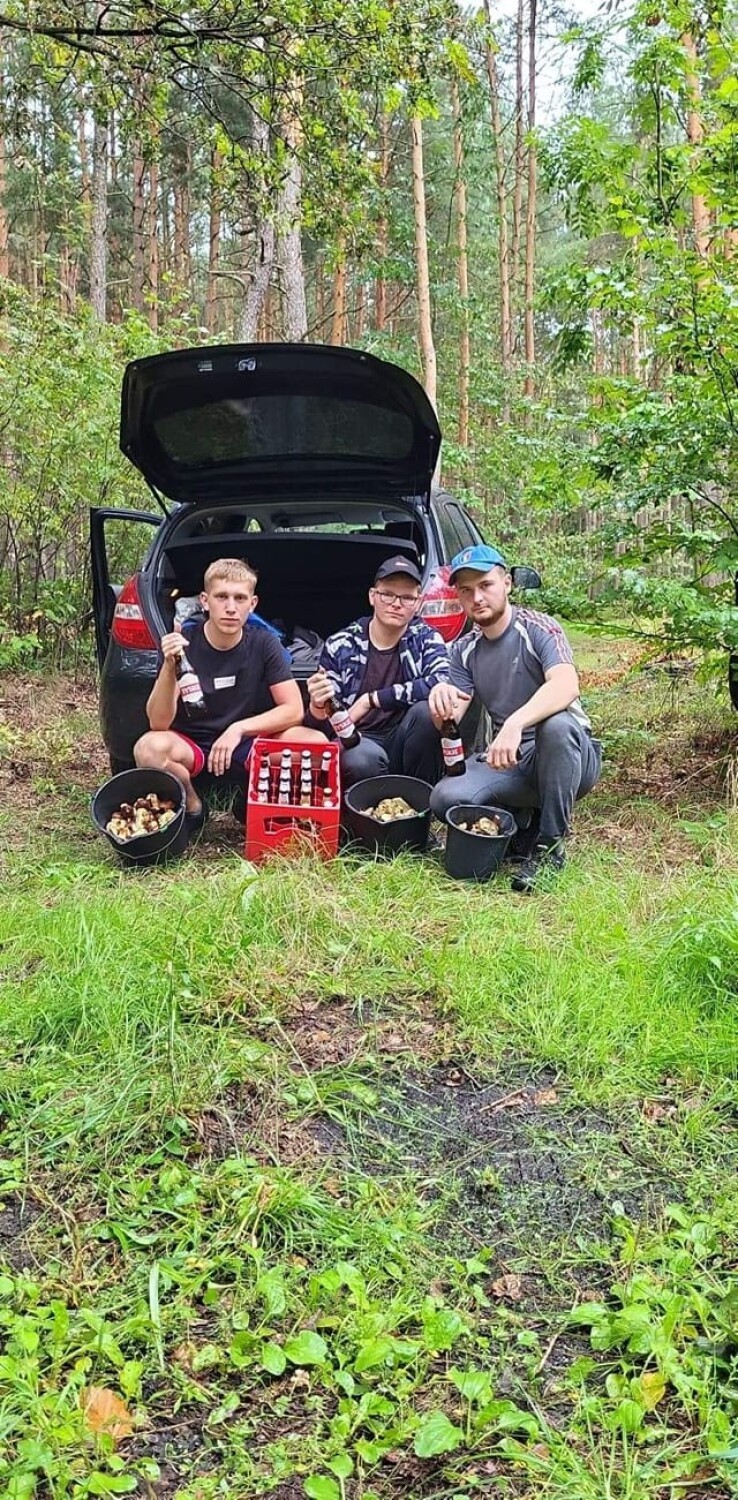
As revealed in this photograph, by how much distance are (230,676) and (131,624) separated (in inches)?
17.2

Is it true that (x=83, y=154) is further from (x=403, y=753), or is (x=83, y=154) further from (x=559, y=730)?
(x=559, y=730)

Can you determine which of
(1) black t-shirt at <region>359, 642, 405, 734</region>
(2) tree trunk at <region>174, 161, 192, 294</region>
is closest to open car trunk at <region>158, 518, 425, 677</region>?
(1) black t-shirt at <region>359, 642, 405, 734</region>

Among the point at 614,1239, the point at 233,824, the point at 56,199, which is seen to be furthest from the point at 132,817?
the point at 56,199

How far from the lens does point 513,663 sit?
12.1 ft

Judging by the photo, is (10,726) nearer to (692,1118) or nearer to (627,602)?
(627,602)

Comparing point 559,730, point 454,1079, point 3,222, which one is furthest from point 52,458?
point 3,222

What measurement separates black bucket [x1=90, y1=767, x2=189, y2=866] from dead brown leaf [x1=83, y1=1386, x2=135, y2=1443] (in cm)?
213

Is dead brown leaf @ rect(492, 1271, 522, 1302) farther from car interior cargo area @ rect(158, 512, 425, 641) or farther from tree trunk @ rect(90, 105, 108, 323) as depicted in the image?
tree trunk @ rect(90, 105, 108, 323)

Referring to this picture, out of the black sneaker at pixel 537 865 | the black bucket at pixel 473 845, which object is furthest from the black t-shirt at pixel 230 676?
the black sneaker at pixel 537 865

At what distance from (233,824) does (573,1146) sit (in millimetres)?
2564

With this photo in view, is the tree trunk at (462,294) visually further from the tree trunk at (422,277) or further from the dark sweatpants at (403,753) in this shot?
the dark sweatpants at (403,753)

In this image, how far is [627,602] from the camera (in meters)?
4.34

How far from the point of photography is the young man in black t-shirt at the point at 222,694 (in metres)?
3.64

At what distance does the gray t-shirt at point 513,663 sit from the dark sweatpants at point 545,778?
0.31 feet
